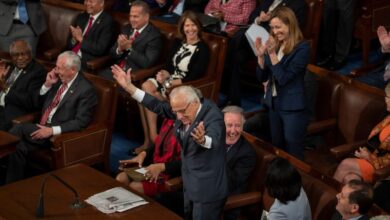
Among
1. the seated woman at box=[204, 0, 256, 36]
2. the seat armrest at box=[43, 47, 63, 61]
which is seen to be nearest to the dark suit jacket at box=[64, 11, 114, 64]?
the seat armrest at box=[43, 47, 63, 61]

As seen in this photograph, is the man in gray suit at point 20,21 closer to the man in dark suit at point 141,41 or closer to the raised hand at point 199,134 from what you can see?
the man in dark suit at point 141,41

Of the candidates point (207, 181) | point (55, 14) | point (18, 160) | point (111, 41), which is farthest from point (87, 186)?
point (55, 14)

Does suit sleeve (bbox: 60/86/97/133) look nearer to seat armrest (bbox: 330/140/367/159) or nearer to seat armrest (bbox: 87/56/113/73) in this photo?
seat armrest (bbox: 87/56/113/73)

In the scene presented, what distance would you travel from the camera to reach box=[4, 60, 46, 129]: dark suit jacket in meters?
5.40

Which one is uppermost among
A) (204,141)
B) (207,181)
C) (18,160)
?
(204,141)

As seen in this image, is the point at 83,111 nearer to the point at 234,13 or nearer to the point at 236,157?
the point at 236,157

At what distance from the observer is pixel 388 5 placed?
6.63 m

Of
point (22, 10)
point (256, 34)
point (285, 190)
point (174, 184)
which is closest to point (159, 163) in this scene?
point (174, 184)

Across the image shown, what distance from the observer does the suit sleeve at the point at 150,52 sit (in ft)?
19.2

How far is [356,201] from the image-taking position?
3.36m

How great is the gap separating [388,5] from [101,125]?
313 centimetres

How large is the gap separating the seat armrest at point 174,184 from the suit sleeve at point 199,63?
5.02 ft

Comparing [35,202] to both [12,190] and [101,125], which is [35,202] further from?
[101,125]

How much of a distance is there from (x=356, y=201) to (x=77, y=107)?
2322 mm
